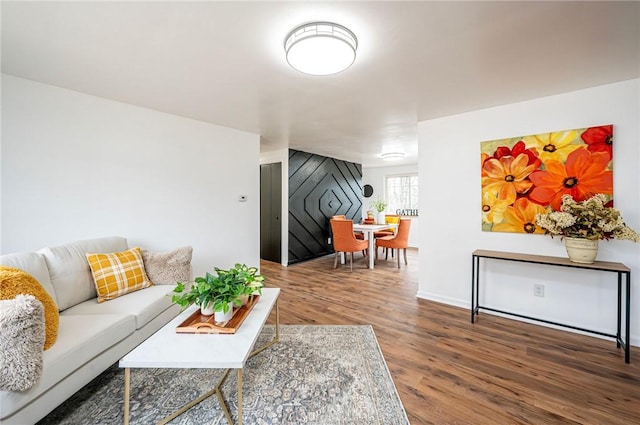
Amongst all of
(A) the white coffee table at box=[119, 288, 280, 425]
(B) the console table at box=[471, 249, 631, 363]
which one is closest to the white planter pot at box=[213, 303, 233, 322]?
(A) the white coffee table at box=[119, 288, 280, 425]

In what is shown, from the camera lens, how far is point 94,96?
2566 mm

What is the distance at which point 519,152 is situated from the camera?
2674 millimetres

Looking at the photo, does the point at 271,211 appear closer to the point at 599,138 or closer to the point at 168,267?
the point at 168,267

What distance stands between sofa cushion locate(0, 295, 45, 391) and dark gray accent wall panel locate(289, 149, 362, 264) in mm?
4026

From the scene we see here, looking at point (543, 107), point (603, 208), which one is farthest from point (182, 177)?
point (603, 208)

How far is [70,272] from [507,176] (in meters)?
4.07

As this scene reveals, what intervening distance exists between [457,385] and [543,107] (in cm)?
268

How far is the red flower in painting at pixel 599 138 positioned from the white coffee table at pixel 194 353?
10.4ft

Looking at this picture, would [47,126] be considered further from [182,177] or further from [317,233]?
[317,233]

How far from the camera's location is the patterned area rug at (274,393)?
1.47m

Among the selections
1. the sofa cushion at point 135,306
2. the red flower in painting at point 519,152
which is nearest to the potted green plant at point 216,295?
the sofa cushion at point 135,306

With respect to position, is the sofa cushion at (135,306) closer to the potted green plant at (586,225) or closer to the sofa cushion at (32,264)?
the sofa cushion at (32,264)

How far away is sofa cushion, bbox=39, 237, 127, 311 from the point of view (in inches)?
75.3

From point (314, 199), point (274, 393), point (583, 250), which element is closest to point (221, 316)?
point (274, 393)
